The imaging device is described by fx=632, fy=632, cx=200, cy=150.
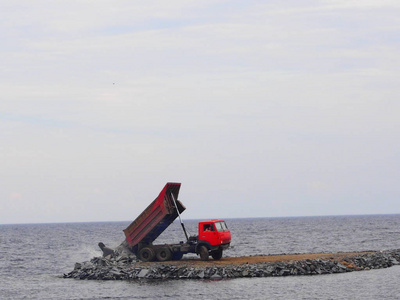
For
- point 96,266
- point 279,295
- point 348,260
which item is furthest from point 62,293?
point 348,260

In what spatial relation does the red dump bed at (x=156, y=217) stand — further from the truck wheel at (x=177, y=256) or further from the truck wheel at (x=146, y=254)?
the truck wheel at (x=177, y=256)

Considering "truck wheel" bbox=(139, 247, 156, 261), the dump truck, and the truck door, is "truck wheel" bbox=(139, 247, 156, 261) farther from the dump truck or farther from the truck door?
the truck door

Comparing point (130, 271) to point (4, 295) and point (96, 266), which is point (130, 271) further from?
point (4, 295)

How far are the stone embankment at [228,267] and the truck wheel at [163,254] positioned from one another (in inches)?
33.7

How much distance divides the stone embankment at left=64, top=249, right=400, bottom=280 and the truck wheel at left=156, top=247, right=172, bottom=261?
855 millimetres

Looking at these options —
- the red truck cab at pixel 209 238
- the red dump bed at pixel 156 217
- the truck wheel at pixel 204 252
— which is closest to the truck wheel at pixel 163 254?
the red dump bed at pixel 156 217

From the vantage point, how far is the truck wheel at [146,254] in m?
40.0

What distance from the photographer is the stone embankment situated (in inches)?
1426

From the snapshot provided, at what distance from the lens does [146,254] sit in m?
40.2

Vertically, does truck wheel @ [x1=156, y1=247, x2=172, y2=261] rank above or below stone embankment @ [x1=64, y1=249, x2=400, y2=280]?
above

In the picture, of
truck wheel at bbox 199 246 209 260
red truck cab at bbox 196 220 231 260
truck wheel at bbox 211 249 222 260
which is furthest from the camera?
truck wheel at bbox 211 249 222 260

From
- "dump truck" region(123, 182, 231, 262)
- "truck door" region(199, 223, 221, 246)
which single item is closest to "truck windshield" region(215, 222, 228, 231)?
"dump truck" region(123, 182, 231, 262)

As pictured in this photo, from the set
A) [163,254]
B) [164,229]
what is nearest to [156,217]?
[164,229]

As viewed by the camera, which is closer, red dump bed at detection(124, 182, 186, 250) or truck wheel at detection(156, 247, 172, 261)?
red dump bed at detection(124, 182, 186, 250)
